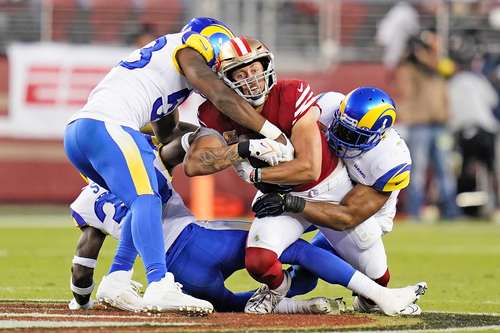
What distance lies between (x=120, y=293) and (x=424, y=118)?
8602 millimetres

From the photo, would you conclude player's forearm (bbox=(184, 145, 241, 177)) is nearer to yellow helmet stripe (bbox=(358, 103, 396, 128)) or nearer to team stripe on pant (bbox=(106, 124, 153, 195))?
team stripe on pant (bbox=(106, 124, 153, 195))

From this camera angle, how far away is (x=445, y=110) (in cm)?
1424

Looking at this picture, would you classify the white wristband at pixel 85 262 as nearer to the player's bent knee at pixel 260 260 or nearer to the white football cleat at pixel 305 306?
the player's bent knee at pixel 260 260

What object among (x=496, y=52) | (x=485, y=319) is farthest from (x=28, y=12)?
(x=485, y=319)

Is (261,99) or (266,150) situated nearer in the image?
(266,150)

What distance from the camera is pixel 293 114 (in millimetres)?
6012

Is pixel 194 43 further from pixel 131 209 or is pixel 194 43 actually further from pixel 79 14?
pixel 79 14

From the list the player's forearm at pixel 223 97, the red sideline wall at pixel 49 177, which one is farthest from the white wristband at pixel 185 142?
the red sideline wall at pixel 49 177

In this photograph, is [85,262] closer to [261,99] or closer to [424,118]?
[261,99]

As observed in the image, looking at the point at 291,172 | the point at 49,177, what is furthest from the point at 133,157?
the point at 49,177

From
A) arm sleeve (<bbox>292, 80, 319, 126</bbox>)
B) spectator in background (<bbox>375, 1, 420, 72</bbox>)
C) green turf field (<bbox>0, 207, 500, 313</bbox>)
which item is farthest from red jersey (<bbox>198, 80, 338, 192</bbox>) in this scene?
spectator in background (<bbox>375, 1, 420, 72</bbox>)

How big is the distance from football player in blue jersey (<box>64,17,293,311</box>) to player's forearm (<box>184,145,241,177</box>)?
6.5 inches

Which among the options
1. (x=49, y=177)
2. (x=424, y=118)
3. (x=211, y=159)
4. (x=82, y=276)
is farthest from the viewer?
(x=49, y=177)

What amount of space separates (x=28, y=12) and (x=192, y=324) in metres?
10.9
